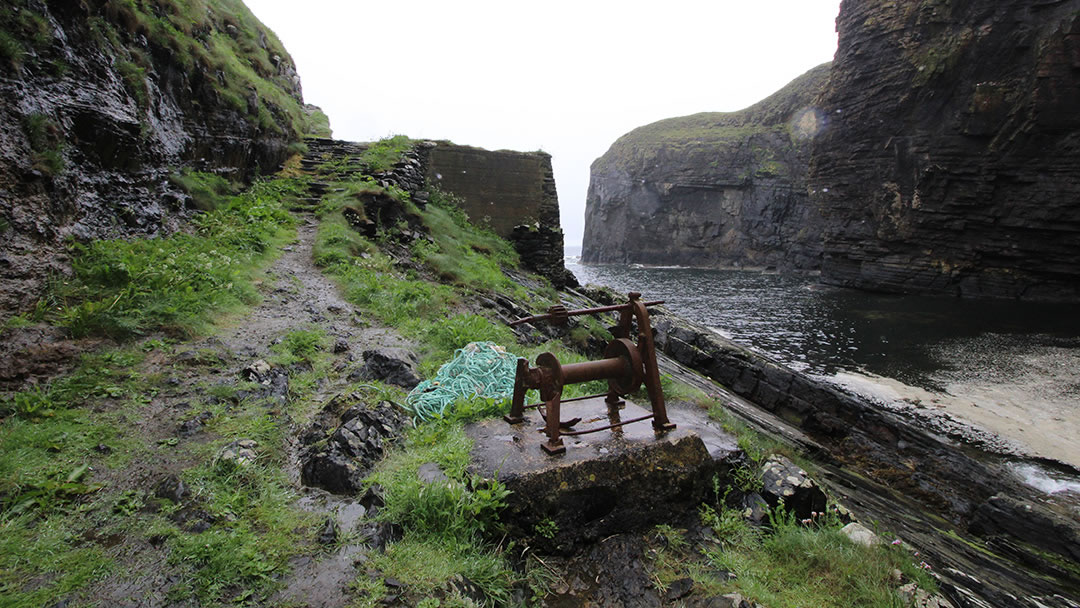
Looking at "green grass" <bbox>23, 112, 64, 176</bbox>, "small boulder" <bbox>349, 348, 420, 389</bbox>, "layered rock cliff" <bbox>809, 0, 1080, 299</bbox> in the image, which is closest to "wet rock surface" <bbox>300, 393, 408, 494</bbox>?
"small boulder" <bbox>349, 348, 420, 389</bbox>

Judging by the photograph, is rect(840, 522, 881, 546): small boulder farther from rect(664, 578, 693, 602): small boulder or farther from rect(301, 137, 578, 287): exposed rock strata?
rect(301, 137, 578, 287): exposed rock strata

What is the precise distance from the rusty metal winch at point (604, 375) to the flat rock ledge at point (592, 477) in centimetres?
13

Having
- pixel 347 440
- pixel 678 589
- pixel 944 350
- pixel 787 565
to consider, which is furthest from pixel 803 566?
pixel 944 350

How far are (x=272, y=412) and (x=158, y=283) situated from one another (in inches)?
107

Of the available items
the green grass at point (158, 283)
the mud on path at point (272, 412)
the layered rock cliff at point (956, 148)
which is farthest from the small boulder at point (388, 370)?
the layered rock cliff at point (956, 148)

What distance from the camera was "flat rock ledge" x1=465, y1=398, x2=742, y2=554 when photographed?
3.62 meters

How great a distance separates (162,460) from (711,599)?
3791 millimetres

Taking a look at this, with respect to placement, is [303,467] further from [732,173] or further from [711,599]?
[732,173]

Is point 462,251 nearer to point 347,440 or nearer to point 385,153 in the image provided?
point 385,153

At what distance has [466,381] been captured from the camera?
518cm

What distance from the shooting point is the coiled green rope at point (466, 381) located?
4.70 m

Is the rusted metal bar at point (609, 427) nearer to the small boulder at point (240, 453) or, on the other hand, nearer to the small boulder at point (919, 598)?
the small boulder at point (919, 598)

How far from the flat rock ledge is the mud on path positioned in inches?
43.2

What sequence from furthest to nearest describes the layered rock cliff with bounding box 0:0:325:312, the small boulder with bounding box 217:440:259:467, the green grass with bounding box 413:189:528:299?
the green grass with bounding box 413:189:528:299, the layered rock cliff with bounding box 0:0:325:312, the small boulder with bounding box 217:440:259:467
